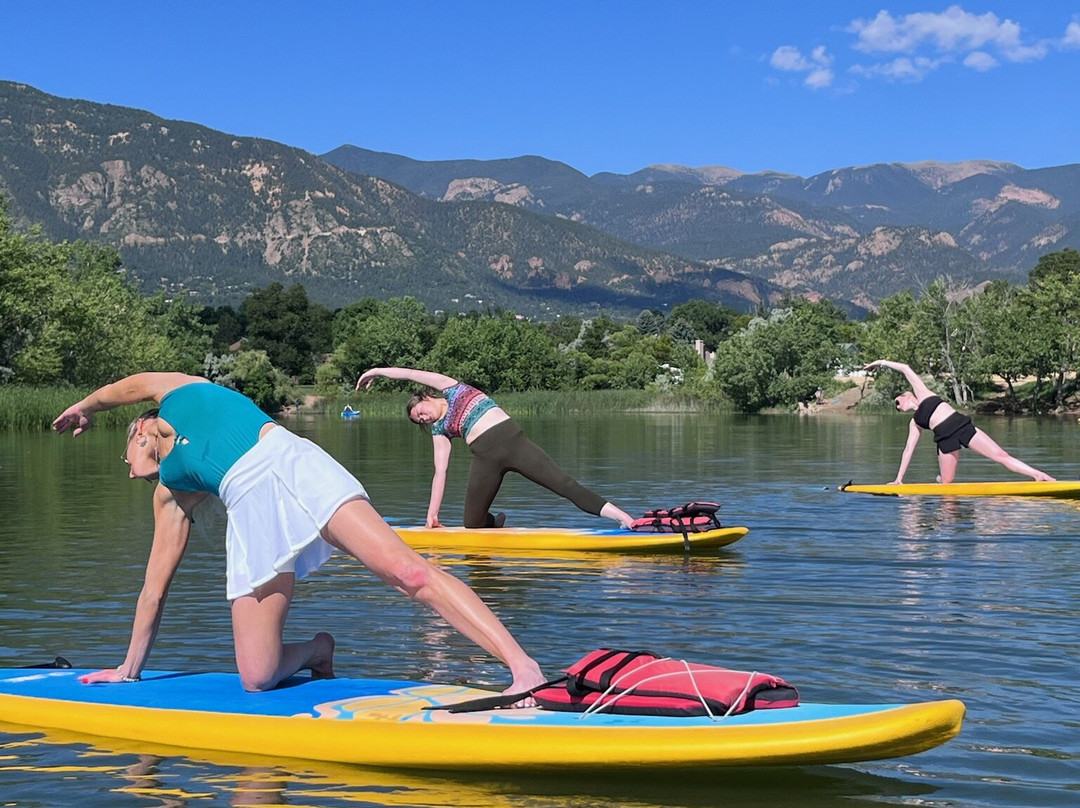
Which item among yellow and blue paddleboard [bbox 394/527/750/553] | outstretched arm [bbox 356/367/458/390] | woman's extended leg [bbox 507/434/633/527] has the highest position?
outstretched arm [bbox 356/367/458/390]

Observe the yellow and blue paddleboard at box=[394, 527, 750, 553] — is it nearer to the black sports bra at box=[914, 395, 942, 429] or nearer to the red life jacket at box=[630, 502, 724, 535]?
the red life jacket at box=[630, 502, 724, 535]

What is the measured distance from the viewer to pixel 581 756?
20.6 ft

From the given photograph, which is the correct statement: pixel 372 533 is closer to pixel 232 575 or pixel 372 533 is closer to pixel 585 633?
pixel 232 575

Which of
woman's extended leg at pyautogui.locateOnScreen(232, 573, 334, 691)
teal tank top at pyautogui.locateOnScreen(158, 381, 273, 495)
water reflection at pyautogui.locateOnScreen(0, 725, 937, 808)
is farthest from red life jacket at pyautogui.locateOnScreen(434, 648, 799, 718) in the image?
teal tank top at pyautogui.locateOnScreen(158, 381, 273, 495)

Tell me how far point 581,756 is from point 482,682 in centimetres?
220

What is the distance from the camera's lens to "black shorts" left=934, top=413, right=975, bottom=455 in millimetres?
20797

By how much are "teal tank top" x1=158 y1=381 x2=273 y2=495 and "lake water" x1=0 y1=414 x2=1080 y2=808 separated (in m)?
1.36

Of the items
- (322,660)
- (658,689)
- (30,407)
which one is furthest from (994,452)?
(30,407)

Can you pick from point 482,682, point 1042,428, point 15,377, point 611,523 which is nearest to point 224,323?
point 15,377

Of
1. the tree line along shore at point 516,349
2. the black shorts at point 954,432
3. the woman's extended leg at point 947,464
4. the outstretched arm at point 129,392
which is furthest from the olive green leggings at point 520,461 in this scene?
the tree line along shore at point 516,349

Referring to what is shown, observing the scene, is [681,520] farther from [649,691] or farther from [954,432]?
[649,691]

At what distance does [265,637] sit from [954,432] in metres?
15.5

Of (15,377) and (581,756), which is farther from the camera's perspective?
(15,377)

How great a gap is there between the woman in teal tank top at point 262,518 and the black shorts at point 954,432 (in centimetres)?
1487
